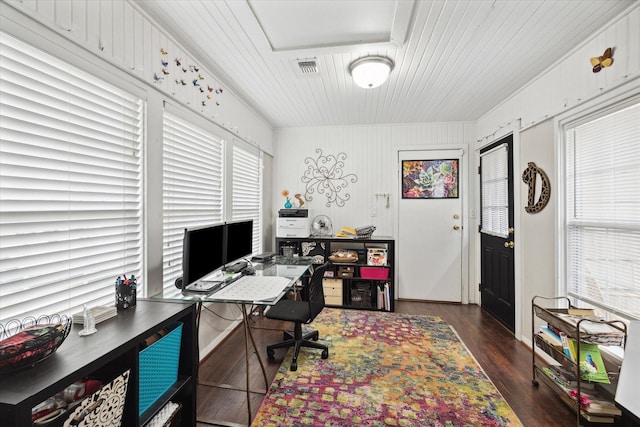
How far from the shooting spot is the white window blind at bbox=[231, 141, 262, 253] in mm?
3018

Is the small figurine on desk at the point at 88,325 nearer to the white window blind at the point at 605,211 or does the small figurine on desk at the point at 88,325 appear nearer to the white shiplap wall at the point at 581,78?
the white window blind at the point at 605,211

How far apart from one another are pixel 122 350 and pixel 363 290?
10.0 ft

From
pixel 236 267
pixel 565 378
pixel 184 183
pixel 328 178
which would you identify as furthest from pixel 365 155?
pixel 565 378

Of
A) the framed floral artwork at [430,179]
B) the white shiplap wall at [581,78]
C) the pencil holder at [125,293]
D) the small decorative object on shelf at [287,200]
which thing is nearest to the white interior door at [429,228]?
the framed floral artwork at [430,179]

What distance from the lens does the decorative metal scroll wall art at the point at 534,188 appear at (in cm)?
239

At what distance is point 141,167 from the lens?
1720 mm

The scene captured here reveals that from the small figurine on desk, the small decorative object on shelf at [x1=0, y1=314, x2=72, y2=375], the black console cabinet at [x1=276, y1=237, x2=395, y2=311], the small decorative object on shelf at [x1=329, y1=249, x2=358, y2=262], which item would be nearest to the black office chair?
the black console cabinet at [x1=276, y1=237, x2=395, y2=311]

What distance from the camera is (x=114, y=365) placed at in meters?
1.13

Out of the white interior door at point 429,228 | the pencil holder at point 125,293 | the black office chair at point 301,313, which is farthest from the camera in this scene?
the white interior door at point 429,228

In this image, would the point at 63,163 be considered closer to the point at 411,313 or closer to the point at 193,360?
the point at 193,360

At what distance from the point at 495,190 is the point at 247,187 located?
2.97 metres

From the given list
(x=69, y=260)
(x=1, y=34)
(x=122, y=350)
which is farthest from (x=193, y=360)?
(x=1, y=34)

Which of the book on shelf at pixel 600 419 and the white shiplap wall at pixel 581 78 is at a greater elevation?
the white shiplap wall at pixel 581 78

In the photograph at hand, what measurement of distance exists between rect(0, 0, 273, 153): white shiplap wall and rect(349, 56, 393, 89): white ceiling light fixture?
1261 millimetres
